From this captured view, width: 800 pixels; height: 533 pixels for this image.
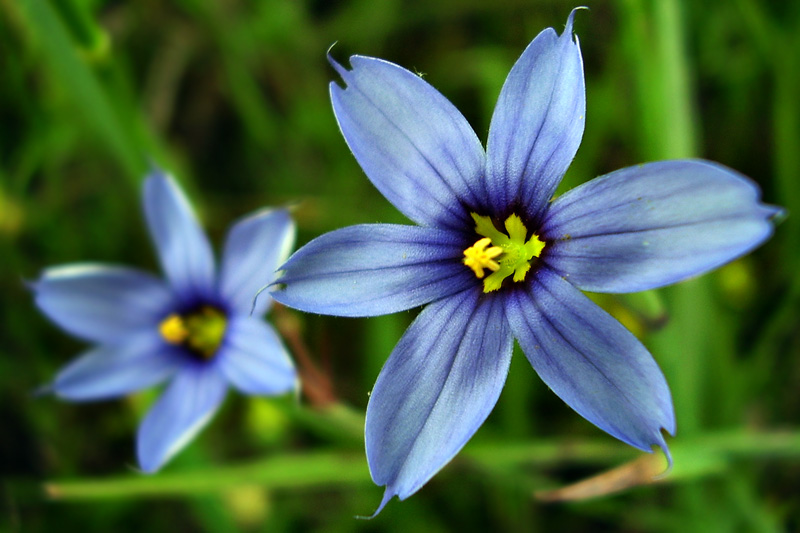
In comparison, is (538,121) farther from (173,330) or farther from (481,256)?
(173,330)

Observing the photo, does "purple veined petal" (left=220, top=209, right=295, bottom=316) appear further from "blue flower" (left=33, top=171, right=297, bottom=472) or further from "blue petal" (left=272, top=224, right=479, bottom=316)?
"blue petal" (left=272, top=224, right=479, bottom=316)

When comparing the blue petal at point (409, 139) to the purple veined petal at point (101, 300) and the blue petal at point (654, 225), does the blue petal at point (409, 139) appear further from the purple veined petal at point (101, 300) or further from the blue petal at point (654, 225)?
the purple veined petal at point (101, 300)

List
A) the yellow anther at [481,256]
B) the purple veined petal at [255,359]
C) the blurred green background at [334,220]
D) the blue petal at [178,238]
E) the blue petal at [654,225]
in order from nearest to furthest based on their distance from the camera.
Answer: the blue petal at [654,225] < the yellow anther at [481,256] < the purple veined petal at [255,359] < the blue petal at [178,238] < the blurred green background at [334,220]

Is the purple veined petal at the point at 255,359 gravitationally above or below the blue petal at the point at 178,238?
below

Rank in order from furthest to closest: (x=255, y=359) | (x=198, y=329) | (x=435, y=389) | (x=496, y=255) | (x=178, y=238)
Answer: (x=198, y=329) < (x=178, y=238) < (x=255, y=359) < (x=496, y=255) < (x=435, y=389)

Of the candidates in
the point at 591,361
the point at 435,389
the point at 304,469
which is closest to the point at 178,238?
the point at 304,469

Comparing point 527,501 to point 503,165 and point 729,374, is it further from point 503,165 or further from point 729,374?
point 503,165

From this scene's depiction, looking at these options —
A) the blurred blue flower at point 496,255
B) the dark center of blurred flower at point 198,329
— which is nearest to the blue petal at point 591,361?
the blurred blue flower at point 496,255
